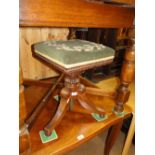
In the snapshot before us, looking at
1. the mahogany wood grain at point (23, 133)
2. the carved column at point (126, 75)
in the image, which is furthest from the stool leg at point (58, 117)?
the carved column at point (126, 75)

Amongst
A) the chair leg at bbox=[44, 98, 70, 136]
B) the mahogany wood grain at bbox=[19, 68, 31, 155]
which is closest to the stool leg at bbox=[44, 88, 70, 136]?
the chair leg at bbox=[44, 98, 70, 136]

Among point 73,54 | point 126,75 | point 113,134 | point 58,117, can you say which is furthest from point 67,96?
point 113,134

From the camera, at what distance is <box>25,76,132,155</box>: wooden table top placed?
2.35 ft

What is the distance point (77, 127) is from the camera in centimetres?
84

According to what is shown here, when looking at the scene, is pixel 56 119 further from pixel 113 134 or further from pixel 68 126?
pixel 113 134

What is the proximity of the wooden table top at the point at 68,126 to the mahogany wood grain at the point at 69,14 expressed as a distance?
519 mm

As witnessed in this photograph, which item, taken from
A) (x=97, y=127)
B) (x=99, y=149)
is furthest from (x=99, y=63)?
(x=99, y=149)

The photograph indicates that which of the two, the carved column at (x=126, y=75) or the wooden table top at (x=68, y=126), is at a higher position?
the carved column at (x=126, y=75)

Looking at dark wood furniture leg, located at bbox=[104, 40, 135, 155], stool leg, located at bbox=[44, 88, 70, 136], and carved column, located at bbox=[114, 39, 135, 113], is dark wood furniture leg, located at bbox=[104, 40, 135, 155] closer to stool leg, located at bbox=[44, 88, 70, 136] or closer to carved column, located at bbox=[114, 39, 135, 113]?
carved column, located at bbox=[114, 39, 135, 113]

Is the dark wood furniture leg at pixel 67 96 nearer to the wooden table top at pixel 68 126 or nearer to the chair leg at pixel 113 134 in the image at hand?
the wooden table top at pixel 68 126

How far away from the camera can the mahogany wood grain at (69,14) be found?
438 mm

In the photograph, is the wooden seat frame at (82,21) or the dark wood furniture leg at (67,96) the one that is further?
the dark wood furniture leg at (67,96)

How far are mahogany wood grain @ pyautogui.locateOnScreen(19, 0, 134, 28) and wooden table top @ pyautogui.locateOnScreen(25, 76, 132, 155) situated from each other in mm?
519
